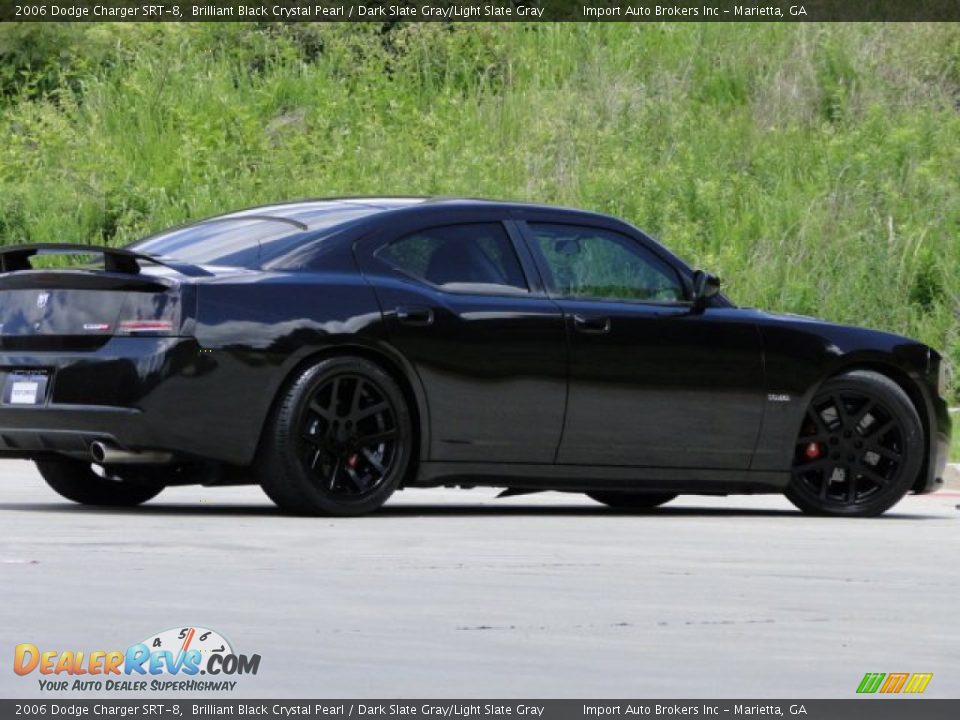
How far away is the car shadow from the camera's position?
1224 centimetres

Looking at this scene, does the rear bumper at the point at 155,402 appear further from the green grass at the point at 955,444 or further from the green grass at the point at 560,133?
the green grass at the point at 560,133

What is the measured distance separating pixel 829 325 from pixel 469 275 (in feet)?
6.73

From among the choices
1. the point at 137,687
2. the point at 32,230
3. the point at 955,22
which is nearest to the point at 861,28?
the point at 955,22

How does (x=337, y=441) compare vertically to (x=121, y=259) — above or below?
below

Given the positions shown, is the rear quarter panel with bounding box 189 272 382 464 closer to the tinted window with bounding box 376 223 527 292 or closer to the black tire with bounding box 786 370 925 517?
the tinted window with bounding box 376 223 527 292

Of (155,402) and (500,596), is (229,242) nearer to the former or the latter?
(155,402)

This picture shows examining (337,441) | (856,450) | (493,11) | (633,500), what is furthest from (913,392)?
(493,11)

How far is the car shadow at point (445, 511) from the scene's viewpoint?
1224 cm

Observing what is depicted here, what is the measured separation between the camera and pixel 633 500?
13.8 meters

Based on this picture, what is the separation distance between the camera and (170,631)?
292 inches

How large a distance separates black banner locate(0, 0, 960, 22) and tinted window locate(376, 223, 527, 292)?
753 inches

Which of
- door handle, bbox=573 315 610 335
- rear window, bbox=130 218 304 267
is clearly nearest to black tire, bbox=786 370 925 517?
door handle, bbox=573 315 610 335

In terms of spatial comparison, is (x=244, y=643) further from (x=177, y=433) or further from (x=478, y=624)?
(x=177, y=433)
